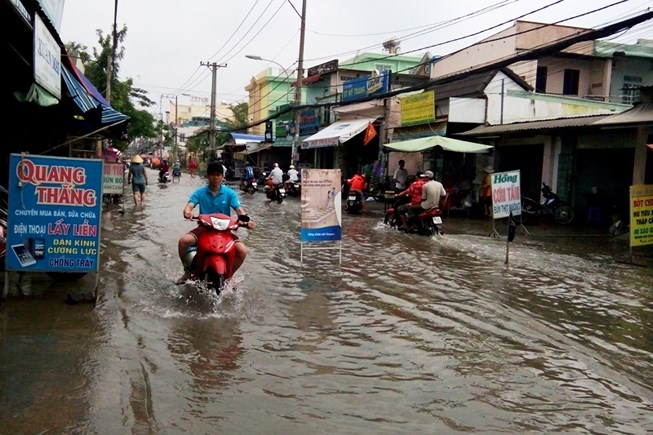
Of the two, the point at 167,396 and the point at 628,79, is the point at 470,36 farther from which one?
the point at 628,79

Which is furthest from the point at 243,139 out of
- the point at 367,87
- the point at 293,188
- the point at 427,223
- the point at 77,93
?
the point at 77,93

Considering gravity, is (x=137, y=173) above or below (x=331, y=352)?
above

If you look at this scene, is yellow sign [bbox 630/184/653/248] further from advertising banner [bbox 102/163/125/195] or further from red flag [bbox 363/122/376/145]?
red flag [bbox 363/122/376/145]

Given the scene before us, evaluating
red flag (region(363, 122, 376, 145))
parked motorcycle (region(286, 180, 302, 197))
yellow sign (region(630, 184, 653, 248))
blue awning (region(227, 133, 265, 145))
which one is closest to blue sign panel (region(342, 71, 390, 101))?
red flag (region(363, 122, 376, 145))

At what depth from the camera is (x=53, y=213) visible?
6465 mm

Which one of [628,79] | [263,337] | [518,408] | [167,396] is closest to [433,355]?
[518,408]

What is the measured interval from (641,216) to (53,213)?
9.70 metres

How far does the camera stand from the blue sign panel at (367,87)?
2706cm

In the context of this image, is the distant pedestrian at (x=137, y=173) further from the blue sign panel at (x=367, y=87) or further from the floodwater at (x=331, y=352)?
the blue sign panel at (x=367, y=87)

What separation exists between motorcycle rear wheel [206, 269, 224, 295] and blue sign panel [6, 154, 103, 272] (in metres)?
1.24

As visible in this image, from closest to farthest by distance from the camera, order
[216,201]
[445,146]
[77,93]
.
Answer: [216,201], [77,93], [445,146]

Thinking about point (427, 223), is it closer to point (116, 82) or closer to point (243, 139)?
point (116, 82)

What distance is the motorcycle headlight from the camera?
6918mm

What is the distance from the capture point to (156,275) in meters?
8.77
